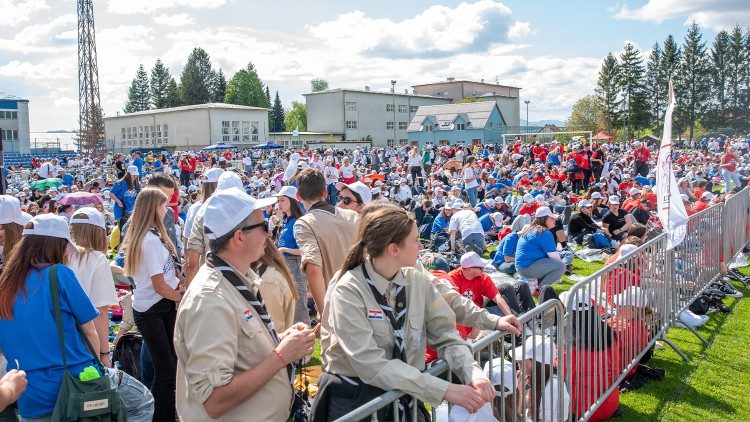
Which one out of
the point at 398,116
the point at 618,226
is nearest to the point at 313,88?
the point at 398,116

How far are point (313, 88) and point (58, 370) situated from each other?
143 metres

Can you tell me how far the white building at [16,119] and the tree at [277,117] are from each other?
160 feet

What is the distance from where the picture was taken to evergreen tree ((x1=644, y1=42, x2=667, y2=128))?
88250mm

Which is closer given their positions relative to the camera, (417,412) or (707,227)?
(417,412)

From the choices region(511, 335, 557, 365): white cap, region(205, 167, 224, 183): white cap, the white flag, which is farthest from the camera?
region(205, 167, 224, 183): white cap

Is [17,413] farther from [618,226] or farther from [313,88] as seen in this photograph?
[313,88]

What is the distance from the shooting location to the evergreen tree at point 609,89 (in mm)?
88938

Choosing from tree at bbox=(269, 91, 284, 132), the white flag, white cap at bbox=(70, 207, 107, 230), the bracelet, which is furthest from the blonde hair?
tree at bbox=(269, 91, 284, 132)

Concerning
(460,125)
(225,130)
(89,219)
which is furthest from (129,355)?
(460,125)

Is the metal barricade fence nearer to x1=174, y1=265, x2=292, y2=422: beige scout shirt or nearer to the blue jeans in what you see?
x1=174, y1=265, x2=292, y2=422: beige scout shirt

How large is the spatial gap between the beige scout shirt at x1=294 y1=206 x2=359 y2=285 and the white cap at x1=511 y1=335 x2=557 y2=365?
1669 millimetres

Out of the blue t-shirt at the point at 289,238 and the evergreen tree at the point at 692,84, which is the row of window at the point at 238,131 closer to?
the evergreen tree at the point at 692,84

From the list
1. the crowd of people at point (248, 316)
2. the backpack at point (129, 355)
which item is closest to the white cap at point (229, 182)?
the crowd of people at point (248, 316)

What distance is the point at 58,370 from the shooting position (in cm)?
334
